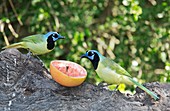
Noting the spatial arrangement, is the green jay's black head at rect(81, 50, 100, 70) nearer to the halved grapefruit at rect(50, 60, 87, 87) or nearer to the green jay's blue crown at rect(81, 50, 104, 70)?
the green jay's blue crown at rect(81, 50, 104, 70)

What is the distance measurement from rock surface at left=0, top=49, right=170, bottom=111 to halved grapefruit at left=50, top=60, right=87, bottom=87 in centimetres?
5

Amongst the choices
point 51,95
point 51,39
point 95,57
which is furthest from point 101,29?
point 51,95

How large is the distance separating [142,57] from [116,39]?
0.46m

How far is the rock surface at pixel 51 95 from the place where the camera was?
3367mm

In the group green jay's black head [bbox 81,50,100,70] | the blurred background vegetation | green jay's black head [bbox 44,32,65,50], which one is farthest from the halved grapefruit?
the blurred background vegetation

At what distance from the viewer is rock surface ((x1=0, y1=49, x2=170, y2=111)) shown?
3367 millimetres

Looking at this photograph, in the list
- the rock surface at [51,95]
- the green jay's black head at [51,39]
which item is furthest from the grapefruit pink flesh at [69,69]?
the green jay's black head at [51,39]

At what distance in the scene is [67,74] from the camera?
11.9ft

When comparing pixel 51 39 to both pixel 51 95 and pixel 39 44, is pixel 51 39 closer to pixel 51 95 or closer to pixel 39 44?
pixel 39 44

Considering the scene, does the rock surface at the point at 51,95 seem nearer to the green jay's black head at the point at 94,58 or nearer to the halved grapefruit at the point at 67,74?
the halved grapefruit at the point at 67,74

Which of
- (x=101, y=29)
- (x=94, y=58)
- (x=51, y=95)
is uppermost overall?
(x=94, y=58)

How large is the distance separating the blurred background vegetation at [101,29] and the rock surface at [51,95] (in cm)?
211

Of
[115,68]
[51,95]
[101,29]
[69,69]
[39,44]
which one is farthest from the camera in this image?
[101,29]

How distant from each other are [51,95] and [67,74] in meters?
0.27
